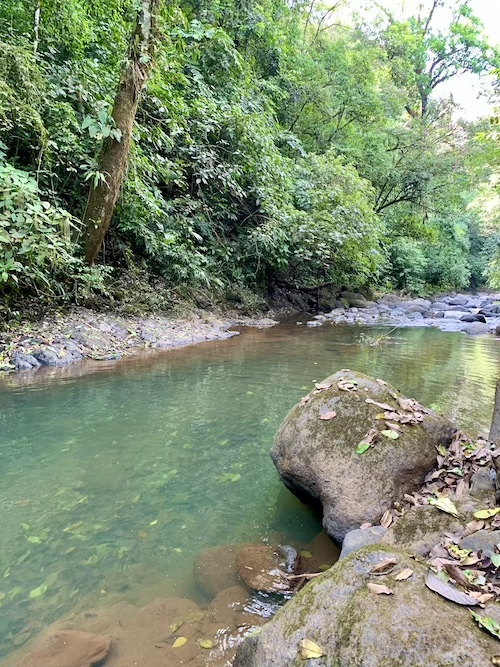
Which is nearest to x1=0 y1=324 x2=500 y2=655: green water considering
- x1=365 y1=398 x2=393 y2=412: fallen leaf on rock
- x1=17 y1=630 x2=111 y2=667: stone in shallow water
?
x1=17 y1=630 x2=111 y2=667: stone in shallow water

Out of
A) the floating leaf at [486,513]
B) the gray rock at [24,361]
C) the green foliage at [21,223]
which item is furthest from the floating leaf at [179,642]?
the gray rock at [24,361]

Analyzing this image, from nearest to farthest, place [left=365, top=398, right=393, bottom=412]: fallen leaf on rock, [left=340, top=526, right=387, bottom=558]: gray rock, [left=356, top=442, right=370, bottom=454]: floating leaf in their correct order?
[left=340, top=526, right=387, bottom=558]: gray rock
[left=356, top=442, right=370, bottom=454]: floating leaf
[left=365, top=398, right=393, bottom=412]: fallen leaf on rock

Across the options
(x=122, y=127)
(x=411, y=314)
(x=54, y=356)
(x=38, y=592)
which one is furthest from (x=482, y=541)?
(x=411, y=314)

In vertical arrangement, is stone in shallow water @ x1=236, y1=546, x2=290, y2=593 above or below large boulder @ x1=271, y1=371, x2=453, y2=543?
below

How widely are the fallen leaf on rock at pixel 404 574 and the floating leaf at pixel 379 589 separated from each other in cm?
7

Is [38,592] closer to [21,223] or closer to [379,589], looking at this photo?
[379,589]

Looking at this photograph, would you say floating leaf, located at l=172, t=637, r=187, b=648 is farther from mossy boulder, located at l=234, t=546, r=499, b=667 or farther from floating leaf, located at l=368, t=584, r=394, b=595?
floating leaf, located at l=368, t=584, r=394, b=595

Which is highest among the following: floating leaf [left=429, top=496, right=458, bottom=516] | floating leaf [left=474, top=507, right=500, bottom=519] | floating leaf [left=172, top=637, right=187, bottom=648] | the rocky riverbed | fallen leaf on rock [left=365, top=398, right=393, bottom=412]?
fallen leaf on rock [left=365, top=398, right=393, bottom=412]

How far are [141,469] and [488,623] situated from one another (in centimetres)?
296

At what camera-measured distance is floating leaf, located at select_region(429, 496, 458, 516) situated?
2.52 m

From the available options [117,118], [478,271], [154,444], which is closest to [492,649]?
[154,444]

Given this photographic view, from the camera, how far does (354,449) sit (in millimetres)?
3037

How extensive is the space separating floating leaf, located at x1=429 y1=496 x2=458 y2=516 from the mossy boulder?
0.78 m

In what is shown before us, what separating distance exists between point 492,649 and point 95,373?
6.24 m
